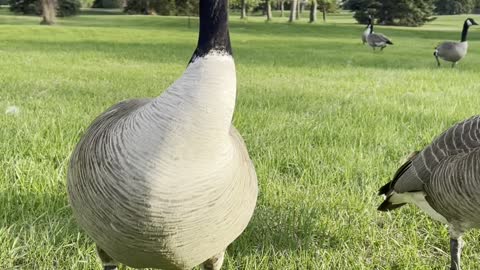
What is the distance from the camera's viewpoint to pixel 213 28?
2059mm

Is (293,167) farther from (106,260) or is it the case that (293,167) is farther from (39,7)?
(39,7)

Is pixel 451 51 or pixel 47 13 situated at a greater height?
pixel 451 51

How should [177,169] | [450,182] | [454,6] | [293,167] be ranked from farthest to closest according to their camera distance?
[454,6]
[293,167]
[450,182]
[177,169]

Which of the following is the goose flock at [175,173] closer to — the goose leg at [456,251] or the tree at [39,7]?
the goose leg at [456,251]

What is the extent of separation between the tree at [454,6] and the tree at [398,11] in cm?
3203

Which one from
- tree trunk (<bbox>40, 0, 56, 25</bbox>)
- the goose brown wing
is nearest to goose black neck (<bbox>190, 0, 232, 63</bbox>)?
the goose brown wing

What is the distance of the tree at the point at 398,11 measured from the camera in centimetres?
6069

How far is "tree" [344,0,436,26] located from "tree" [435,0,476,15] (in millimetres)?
32033

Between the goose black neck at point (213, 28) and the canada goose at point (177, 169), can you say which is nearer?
the canada goose at point (177, 169)

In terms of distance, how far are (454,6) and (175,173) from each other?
102192mm

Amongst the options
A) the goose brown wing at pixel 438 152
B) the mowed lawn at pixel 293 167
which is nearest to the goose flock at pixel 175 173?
the mowed lawn at pixel 293 167

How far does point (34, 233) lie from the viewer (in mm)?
3238

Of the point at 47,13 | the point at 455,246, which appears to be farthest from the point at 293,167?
the point at 47,13

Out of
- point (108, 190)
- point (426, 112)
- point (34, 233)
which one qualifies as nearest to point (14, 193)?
point (34, 233)
